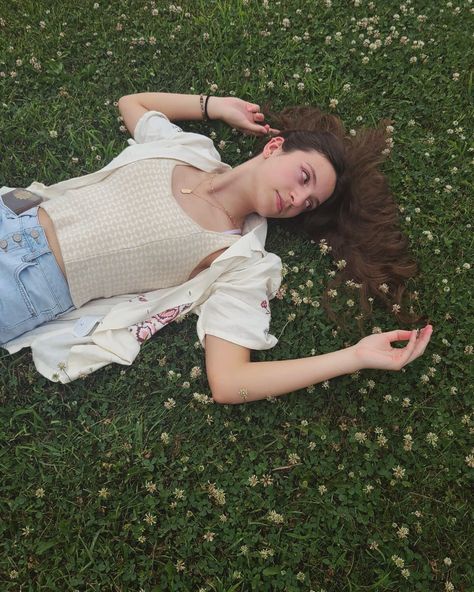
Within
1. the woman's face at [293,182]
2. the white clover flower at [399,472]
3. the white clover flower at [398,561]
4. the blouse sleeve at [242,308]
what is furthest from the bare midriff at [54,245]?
the white clover flower at [398,561]

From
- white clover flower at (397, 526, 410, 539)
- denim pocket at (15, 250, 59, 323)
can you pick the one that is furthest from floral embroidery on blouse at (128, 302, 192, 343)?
white clover flower at (397, 526, 410, 539)

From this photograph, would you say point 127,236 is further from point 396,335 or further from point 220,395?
point 396,335

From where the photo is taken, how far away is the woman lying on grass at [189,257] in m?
3.84

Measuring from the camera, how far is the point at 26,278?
3.90m

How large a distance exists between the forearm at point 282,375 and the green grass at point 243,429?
Answer: 0.29 meters

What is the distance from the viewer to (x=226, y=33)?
560cm

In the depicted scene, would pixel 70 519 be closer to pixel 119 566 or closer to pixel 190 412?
pixel 119 566

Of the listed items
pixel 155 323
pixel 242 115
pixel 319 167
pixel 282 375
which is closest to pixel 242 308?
pixel 282 375

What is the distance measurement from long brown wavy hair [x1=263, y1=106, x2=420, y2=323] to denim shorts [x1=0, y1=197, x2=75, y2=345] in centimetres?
201

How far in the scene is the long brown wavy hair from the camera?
14.6 ft

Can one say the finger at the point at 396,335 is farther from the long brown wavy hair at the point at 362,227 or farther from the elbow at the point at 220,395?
the elbow at the point at 220,395

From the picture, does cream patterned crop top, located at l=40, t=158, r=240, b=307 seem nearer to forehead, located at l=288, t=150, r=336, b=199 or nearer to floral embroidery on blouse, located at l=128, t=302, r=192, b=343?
floral embroidery on blouse, located at l=128, t=302, r=192, b=343

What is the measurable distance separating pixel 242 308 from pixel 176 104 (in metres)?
2.14

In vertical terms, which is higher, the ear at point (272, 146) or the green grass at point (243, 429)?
the ear at point (272, 146)
